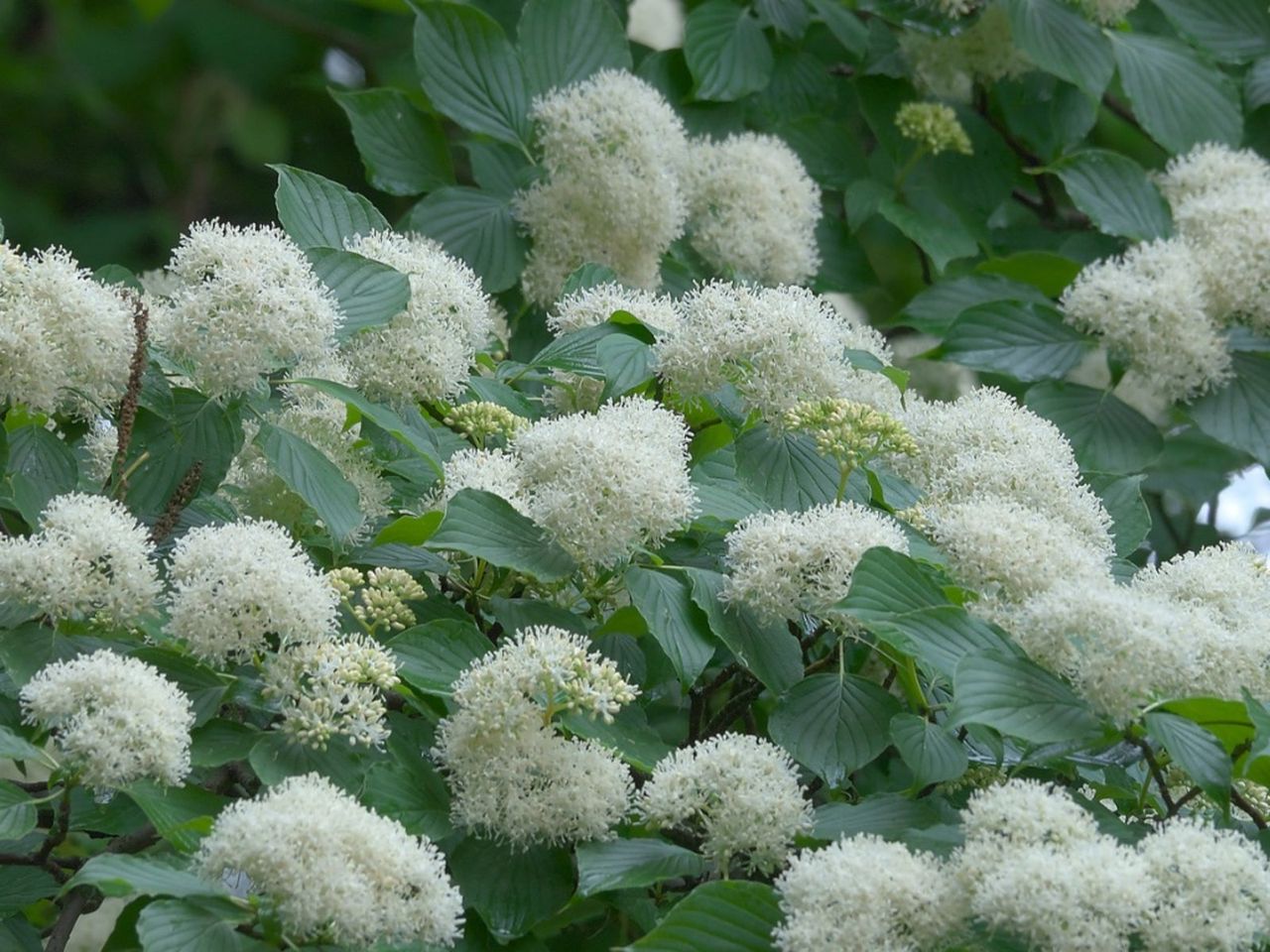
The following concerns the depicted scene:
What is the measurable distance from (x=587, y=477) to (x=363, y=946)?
53cm

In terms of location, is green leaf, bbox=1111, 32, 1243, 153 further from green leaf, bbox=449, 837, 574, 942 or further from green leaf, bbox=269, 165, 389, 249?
green leaf, bbox=449, 837, 574, 942

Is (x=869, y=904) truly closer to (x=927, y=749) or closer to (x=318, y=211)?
(x=927, y=749)

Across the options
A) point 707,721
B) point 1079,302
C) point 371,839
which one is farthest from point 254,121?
point 371,839

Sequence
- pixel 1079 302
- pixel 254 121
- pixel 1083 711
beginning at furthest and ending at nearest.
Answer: pixel 254 121 < pixel 1079 302 < pixel 1083 711

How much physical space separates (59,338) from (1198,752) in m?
1.21

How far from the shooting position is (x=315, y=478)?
5.78ft

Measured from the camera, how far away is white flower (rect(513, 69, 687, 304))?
2.51 m

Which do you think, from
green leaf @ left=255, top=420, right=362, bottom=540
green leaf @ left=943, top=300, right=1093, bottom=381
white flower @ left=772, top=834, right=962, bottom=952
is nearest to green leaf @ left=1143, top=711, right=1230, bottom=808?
white flower @ left=772, top=834, right=962, bottom=952

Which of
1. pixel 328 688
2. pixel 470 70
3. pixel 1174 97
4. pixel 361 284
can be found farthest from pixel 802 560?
pixel 1174 97

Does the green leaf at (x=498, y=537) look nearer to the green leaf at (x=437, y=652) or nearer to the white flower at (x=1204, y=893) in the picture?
the green leaf at (x=437, y=652)

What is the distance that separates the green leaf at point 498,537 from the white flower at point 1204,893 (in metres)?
0.63

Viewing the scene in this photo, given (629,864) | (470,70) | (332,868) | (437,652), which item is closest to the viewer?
(332,868)

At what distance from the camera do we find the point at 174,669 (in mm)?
1551

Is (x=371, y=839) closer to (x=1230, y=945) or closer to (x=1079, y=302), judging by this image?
(x=1230, y=945)
